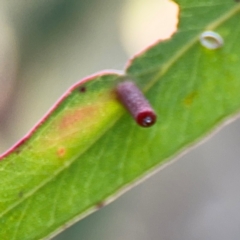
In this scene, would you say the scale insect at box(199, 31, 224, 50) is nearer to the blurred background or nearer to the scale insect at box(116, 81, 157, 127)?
the scale insect at box(116, 81, 157, 127)

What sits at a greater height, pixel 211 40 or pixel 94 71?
pixel 211 40

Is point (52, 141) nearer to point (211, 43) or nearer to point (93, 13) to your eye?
point (211, 43)

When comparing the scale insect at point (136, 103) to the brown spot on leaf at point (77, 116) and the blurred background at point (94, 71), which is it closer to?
the brown spot on leaf at point (77, 116)

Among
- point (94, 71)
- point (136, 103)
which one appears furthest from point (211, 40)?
point (94, 71)

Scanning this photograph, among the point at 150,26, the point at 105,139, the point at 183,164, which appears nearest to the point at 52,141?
the point at 105,139

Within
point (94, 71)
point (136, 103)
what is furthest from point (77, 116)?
point (94, 71)

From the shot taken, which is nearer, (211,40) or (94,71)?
(211,40)

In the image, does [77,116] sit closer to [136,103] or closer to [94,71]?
[136,103]

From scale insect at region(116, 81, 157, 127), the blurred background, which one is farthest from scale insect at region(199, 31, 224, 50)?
the blurred background
